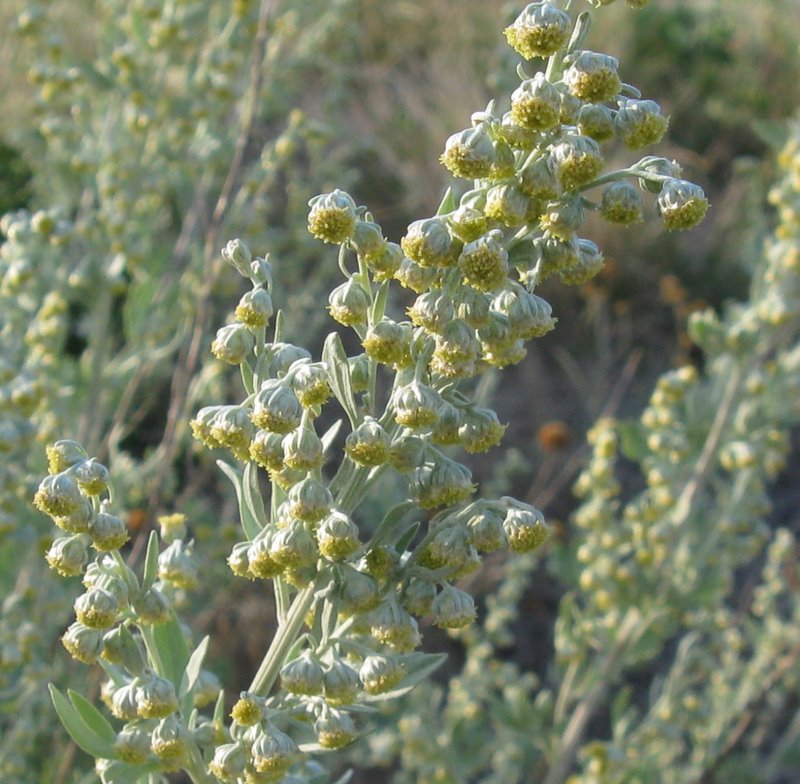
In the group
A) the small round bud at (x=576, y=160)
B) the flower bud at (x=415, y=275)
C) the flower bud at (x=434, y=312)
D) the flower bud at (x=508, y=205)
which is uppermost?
the small round bud at (x=576, y=160)

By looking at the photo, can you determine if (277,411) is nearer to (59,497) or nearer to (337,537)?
(337,537)

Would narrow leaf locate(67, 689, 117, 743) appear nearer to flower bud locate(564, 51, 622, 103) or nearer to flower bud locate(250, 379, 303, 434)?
flower bud locate(250, 379, 303, 434)

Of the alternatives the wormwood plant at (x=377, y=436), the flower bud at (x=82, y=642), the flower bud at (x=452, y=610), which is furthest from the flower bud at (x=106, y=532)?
the flower bud at (x=452, y=610)

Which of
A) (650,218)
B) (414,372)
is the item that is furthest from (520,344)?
(650,218)

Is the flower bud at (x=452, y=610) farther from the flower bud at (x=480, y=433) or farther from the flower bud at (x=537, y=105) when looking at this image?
the flower bud at (x=537, y=105)

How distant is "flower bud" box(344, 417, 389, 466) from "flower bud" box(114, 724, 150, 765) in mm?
515

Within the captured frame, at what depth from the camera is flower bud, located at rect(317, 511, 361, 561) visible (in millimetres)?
1286

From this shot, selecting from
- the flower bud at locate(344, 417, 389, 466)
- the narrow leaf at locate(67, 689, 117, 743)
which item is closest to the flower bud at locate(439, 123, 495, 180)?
the flower bud at locate(344, 417, 389, 466)

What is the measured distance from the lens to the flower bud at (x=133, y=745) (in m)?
1.41

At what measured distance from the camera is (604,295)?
726 centimetres

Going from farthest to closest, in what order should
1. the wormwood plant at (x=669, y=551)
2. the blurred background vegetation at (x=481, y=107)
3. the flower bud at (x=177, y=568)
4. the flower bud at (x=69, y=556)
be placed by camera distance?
the blurred background vegetation at (x=481, y=107), the wormwood plant at (x=669, y=551), the flower bud at (x=177, y=568), the flower bud at (x=69, y=556)

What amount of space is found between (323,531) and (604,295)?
623 centimetres

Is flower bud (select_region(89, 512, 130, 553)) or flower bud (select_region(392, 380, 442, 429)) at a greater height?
flower bud (select_region(392, 380, 442, 429))

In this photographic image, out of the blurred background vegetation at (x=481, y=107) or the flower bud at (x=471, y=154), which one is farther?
the blurred background vegetation at (x=481, y=107)
